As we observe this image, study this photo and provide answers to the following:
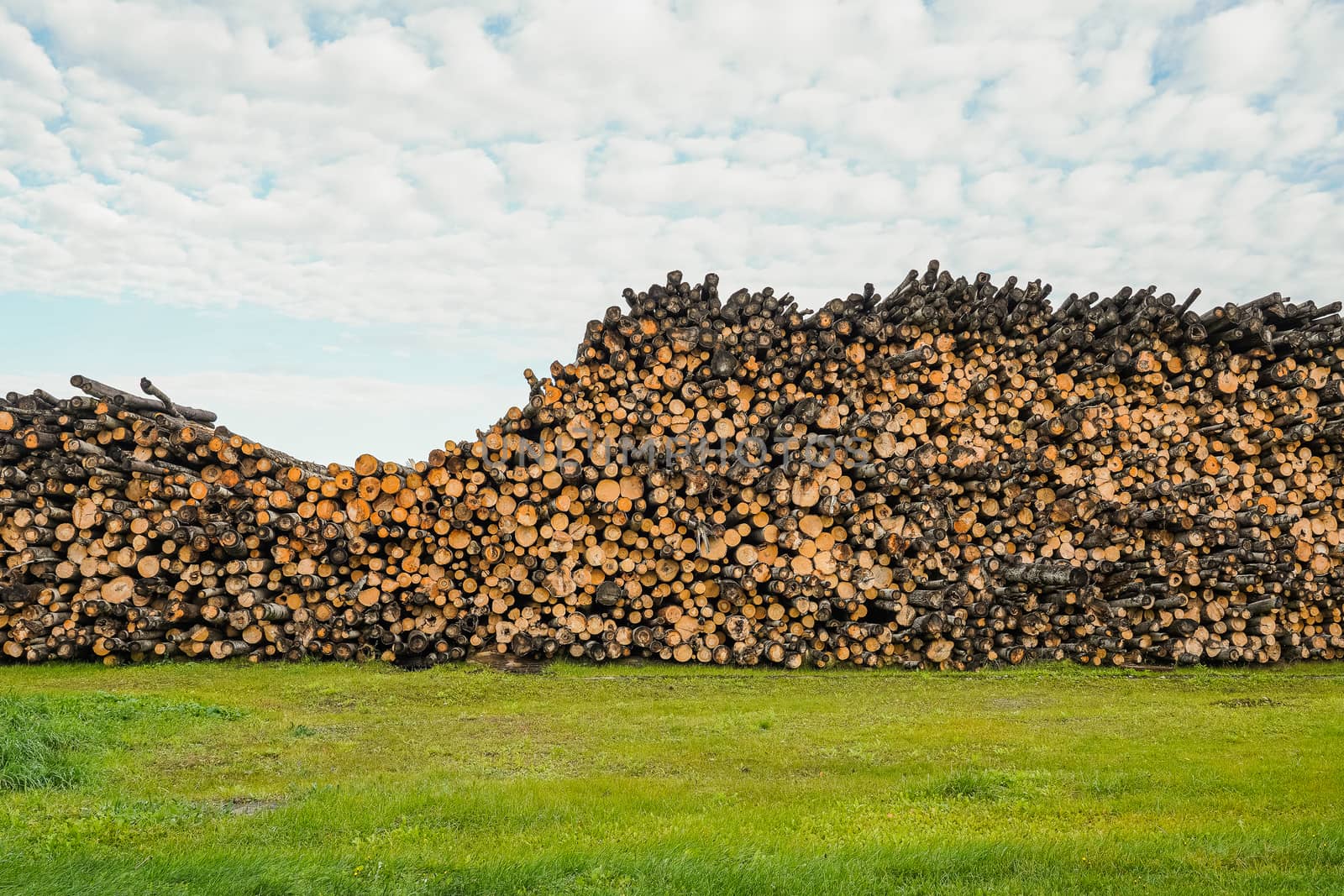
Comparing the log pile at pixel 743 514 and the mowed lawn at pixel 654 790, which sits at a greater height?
the log pile at pixel 743 514

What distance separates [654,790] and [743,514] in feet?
20.9

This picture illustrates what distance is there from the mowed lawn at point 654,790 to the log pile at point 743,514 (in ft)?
5.33

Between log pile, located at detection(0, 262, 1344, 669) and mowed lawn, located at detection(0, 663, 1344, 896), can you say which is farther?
log pile, located at detection(0, 262, 1344, 669)

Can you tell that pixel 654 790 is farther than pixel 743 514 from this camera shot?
No

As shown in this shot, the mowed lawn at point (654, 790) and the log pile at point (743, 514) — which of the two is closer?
the mowed lawn at point (654, 790)

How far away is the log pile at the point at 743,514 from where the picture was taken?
11383 mm

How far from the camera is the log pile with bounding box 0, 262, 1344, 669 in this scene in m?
11.4

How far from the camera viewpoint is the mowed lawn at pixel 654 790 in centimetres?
416

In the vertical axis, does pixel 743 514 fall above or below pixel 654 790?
above

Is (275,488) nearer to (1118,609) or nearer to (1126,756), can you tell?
(1126,756)

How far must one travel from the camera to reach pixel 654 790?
18.7 ft

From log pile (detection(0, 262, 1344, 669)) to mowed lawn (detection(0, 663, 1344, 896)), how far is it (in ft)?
5.33

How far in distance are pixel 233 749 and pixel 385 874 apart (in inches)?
133

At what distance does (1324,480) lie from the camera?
542 inches
